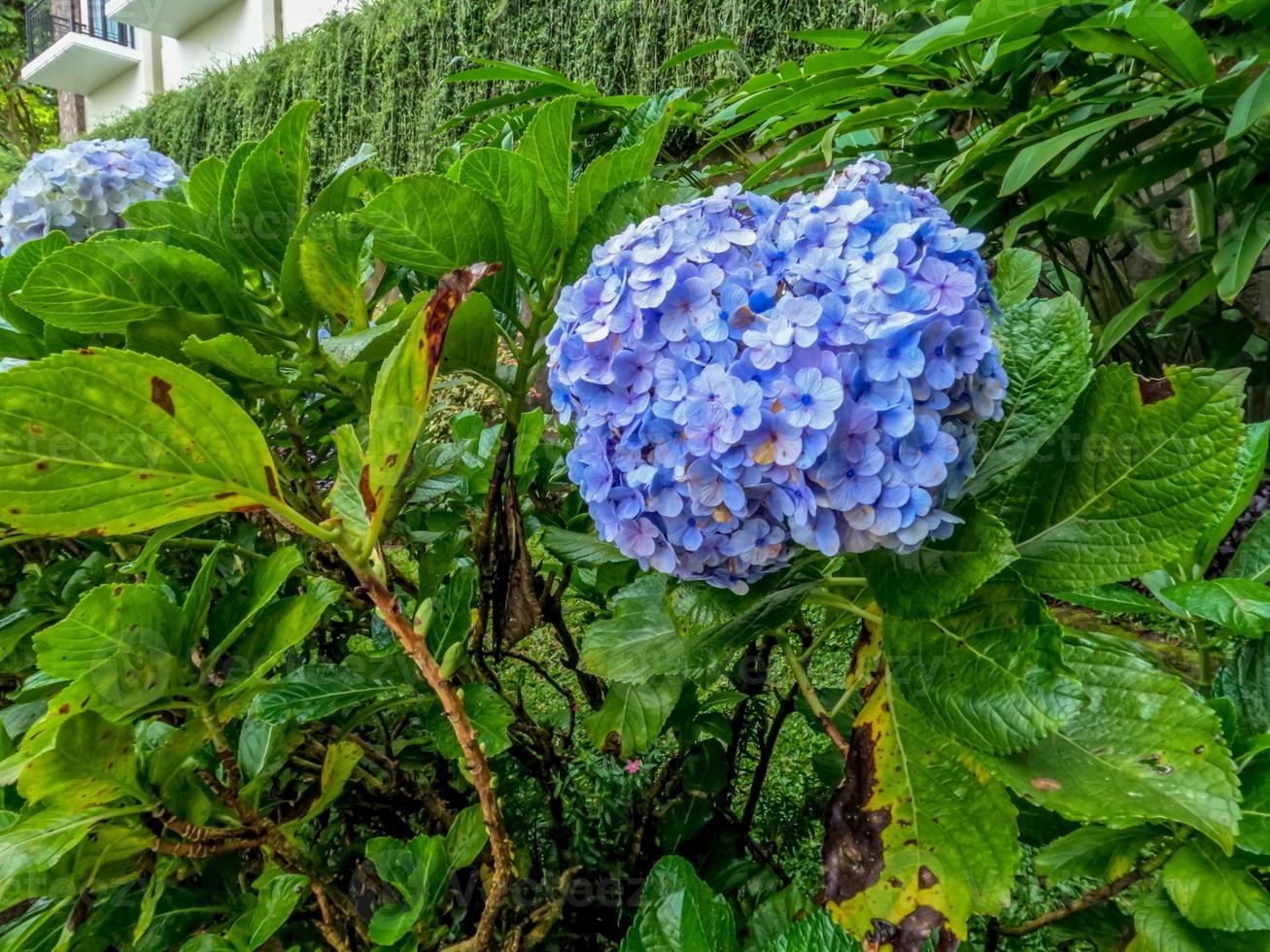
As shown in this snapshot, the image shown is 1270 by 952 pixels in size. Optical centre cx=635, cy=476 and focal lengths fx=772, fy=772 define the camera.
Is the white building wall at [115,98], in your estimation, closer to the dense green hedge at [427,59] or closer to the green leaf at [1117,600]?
the dense green hedge at [427,59]

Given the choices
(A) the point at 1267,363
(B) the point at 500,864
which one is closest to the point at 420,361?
(B) the point at 500,864

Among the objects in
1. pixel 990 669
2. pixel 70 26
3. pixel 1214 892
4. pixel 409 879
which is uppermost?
pixel 990 669

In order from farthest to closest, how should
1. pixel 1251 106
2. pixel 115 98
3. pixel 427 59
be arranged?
1. pixel 115 98
2. pixel 427 59
3. pixel 1251 106

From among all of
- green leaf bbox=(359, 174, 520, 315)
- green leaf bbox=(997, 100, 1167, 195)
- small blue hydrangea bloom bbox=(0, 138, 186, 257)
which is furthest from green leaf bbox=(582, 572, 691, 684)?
green leaf bbox=(997, 100, 1167, 195)

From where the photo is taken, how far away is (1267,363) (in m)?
1.93

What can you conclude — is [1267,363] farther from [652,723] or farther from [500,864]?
[500,864]

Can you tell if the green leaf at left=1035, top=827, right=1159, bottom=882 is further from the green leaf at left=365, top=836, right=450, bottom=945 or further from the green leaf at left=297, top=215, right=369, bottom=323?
the green leaf at left=297, top=215, right=369, bottom=323

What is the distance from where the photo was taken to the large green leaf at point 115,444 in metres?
0.33

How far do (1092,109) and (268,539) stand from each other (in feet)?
4.96

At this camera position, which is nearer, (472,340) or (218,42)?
(472,340)

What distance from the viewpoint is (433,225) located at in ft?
1.64

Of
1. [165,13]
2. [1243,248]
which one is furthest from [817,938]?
[165,13]

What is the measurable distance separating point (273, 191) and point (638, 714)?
0.47m

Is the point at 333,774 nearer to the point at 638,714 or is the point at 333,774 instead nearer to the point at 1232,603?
the point at 638,714
